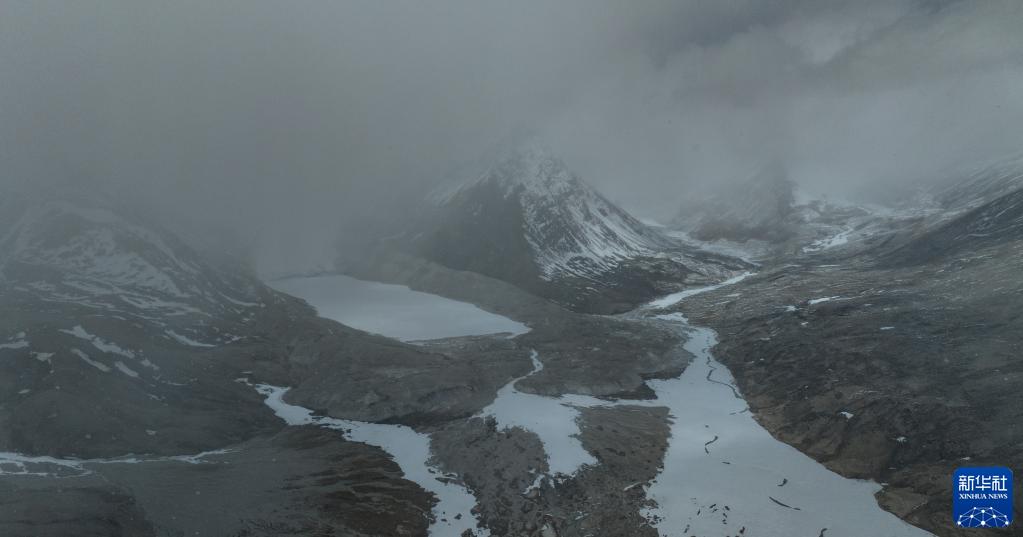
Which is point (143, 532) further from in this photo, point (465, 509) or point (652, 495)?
point (652, 495)

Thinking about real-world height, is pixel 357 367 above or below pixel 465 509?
above

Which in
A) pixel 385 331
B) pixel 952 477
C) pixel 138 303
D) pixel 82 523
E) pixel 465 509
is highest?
pixel 385 331

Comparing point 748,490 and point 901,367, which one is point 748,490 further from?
point 901,367

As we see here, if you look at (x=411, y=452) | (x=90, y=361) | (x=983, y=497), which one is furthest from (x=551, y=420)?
(x=90, y=361)

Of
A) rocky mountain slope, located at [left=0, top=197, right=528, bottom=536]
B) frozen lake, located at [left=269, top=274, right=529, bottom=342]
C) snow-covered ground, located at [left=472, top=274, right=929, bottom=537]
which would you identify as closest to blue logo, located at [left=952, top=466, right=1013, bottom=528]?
snow-covered ground, located at [left=472, top=274, right=929, bottom=537]

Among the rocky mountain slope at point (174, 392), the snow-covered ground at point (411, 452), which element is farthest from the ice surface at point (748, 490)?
the rocky mountain slope at point (174, 392)

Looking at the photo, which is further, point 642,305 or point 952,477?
point 642,305

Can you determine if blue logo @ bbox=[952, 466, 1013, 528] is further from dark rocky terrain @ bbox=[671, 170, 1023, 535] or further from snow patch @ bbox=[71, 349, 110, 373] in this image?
snow patch @ bbox=[71, 349, 110, 373]

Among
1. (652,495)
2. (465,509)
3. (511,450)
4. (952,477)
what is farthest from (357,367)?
(952,477)
